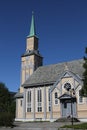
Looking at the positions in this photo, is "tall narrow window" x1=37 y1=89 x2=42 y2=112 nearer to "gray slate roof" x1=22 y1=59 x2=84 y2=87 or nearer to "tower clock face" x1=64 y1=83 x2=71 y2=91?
"gray slate roof" x1=22 y1=59 x2=84 y2=87

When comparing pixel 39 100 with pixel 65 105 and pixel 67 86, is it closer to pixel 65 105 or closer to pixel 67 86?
pixel 65 105

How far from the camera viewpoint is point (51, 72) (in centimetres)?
5481

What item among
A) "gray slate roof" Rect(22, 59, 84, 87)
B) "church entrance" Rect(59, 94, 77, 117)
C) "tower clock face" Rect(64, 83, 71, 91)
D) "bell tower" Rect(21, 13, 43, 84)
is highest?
"bell tower" Rect(21, 13, 43, 84)

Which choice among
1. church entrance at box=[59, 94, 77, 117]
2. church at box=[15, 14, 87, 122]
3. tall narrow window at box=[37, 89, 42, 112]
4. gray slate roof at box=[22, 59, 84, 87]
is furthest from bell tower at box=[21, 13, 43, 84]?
church entrance at box=[59, 94, 77, 117]

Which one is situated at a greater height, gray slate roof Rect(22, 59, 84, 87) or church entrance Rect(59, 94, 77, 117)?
gray slate roof Rect(22, 59, 84, 87)

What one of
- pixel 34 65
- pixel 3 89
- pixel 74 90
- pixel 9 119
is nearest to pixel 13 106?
pixel 3 89

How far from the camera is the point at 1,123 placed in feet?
110

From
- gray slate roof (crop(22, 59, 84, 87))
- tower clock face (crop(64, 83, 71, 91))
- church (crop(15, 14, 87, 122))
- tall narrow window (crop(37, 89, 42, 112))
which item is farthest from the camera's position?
tall narrow window (crop(37, 89, 42, 112))

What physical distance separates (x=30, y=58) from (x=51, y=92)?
15.2 m

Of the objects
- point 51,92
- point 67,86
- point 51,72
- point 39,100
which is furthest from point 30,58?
point 67,86

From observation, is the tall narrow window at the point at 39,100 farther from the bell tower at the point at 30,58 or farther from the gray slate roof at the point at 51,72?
the bell tower at the point at 30,58

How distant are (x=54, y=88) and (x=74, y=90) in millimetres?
4586

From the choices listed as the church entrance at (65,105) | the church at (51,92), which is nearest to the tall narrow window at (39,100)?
the church at (51,92)

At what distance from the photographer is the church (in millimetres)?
46438
